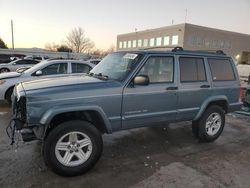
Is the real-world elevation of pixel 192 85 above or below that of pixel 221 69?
below

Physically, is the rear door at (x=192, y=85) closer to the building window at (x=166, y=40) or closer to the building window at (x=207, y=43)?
the building window at (x=166, y=40)

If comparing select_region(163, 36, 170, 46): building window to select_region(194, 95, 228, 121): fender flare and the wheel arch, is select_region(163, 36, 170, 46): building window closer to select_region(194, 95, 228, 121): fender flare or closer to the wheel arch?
select_region(194, 95, 228, 121): fender flare

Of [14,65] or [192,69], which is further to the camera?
[14,65]

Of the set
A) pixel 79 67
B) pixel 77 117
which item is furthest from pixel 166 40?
pixel 77 117

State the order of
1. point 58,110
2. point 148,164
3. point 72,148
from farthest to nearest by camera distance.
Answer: point 148,164
point 72,148
point 58,110

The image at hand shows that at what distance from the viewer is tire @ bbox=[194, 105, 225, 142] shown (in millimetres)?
5641

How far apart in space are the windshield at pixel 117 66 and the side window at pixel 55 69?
4.04 metres

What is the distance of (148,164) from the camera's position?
448cm

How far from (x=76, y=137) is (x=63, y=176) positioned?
0.61m

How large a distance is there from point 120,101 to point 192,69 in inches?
74.4

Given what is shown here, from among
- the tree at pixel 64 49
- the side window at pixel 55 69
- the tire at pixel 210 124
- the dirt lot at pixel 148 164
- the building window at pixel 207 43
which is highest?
the building window at pixel 207 43

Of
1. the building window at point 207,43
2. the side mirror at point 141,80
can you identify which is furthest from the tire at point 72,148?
the building window at point 207,43

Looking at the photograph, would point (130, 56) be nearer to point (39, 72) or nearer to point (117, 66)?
point (117, 66)

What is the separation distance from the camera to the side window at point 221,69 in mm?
5684
